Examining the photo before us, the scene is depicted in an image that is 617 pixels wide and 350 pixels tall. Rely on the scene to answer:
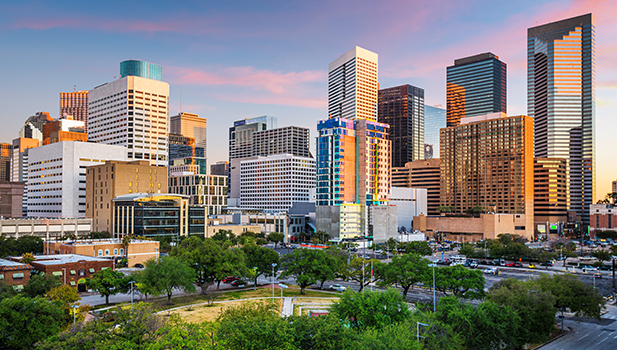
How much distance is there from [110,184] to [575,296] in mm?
160414

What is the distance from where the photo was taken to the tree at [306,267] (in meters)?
82.9

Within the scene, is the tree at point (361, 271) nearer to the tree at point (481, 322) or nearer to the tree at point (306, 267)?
the tree at point (306, 267)

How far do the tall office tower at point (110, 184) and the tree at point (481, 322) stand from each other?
14089cm

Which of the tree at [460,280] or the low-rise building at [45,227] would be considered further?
the low-rise building at [45,227]

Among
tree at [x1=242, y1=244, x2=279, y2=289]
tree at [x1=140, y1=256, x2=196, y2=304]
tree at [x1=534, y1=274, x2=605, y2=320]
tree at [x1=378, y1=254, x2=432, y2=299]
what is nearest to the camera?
tree at [x1=534, y1=274, x2=605, y2=320]

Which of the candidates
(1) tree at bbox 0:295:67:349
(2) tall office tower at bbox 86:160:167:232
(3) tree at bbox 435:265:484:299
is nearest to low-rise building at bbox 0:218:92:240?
(2) tall office tower at bbox 86:160:167:232

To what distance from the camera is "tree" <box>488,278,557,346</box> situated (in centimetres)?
5564

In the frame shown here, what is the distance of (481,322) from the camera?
50562 mm

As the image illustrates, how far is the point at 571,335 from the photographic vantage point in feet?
208

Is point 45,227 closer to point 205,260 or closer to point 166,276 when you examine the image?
point 205,260

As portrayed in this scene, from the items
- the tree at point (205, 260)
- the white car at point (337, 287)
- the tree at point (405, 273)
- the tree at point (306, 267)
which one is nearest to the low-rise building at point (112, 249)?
the tree at point (205, 260)

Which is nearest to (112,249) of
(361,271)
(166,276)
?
(166,276)

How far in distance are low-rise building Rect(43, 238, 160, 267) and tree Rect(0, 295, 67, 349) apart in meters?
57.2

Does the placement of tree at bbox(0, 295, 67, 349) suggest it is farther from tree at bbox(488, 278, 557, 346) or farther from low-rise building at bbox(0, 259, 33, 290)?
tree at bbox(488, 278, 557, 346)
